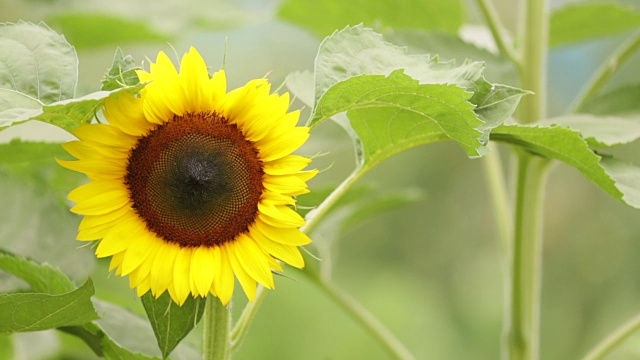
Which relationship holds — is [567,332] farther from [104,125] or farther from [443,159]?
[104,125]

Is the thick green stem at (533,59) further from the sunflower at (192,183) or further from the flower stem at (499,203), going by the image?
the sunflower at (192,183)

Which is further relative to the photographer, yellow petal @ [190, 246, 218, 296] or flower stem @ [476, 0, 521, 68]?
flower stem @ [476, 0, 521, 68]

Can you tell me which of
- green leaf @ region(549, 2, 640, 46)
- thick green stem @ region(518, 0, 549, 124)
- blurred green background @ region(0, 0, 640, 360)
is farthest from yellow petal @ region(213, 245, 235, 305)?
green leaf @ region(549, 2, 640, 46)

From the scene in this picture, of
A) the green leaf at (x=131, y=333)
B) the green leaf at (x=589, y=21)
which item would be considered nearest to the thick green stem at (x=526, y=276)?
the green leaf at (x=589, y=21)

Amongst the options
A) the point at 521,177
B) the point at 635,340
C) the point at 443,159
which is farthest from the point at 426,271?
the point at 521,177

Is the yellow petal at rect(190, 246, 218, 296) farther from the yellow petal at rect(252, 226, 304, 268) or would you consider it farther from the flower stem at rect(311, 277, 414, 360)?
the flower stem at rect(311, 277, 414, 360)
